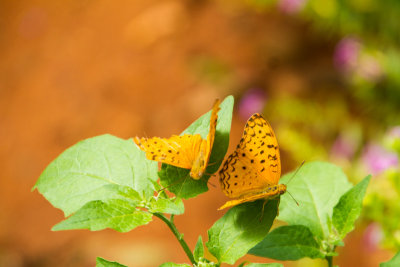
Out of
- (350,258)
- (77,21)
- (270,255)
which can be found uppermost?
(77,21)

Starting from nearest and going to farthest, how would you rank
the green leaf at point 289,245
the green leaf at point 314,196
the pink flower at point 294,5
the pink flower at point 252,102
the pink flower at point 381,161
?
the green leaf at point 289,245 → the green leaf at point 314,196 → the pink flower at point 381,161 → the pink flower at point 294,5 → the pink flower at point 252,102

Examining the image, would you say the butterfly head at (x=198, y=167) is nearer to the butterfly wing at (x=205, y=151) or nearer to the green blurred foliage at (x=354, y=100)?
the butterfly wing at (x=205, y=151)

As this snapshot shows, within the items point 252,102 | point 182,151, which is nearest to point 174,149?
point 182,151

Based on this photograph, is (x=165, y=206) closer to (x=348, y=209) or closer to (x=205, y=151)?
(x=205, y=151)

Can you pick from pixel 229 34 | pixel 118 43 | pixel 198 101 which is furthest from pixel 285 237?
pixel 118 43

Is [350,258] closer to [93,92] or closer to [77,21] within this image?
[93,92]

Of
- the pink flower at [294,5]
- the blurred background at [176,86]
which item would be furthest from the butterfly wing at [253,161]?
the pink flower at [294,5]

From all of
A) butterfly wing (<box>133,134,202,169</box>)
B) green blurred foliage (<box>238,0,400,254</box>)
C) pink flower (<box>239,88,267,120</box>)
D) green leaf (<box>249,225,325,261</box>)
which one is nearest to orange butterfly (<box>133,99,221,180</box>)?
butterfly wing (<box>133,134,202,169</box>)
